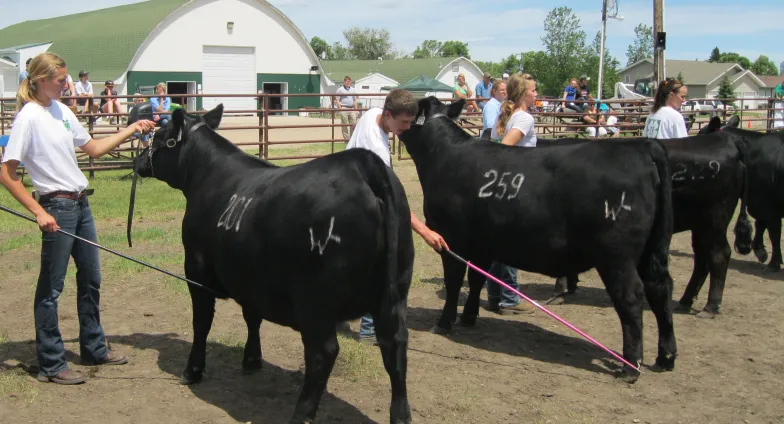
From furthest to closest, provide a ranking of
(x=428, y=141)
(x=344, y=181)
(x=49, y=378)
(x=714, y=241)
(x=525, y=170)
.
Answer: (x=714, y=241) → (x=428, y=141) → (x=525, y=170) → (x=49, y=378) → (x=344, y=181)

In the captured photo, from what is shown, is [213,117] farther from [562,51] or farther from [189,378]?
[562,51]

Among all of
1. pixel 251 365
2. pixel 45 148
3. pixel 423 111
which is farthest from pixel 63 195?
pixel 423 111

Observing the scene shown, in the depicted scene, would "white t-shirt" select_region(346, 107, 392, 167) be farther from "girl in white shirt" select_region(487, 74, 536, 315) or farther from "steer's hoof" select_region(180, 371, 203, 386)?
"steer's hoof" select_region(180, 371, 203, 386)

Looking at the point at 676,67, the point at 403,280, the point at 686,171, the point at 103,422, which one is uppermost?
the point at 676,67

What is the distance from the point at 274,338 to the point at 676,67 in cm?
9073

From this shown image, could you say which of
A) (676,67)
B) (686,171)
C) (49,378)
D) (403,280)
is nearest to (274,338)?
(49,378)

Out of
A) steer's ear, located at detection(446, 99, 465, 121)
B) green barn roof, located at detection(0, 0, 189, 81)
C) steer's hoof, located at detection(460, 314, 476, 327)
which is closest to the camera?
steer's ear, located at detection(446, 99, 465, 121)

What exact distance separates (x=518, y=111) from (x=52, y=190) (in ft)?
13.0

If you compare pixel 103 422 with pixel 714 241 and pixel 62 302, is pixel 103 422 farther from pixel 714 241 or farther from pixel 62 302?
pixel 714 241

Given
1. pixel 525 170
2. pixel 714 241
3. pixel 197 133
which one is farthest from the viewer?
pixel 714 241

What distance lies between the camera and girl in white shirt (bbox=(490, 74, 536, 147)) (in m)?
6.84

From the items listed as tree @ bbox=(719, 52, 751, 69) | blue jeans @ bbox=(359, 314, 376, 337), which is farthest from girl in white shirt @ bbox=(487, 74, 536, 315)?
tree @ bbox=(719, 52, 751, 69)

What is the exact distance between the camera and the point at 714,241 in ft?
23.3

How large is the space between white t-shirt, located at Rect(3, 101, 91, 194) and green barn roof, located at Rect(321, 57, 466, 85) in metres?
63.9
